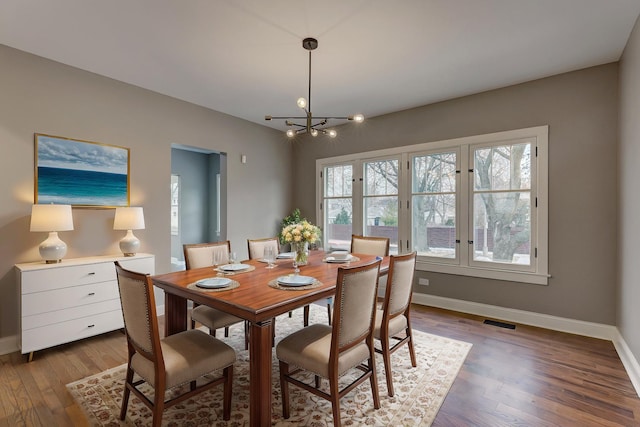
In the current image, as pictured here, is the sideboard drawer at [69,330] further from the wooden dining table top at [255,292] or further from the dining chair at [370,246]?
the dining chair at [370,246]

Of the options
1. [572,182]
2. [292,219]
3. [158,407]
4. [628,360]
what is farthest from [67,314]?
[572,182]

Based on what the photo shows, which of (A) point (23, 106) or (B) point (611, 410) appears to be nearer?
(B) point (611, 410)

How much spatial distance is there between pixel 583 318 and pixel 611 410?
1487 mm

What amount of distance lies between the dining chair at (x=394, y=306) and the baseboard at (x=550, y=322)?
5.57 ft

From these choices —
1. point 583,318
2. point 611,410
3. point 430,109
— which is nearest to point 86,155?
point 430,109

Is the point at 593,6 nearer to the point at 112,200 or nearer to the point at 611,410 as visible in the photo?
the point at 611,410

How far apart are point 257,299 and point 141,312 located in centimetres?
61

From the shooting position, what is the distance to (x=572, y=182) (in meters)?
3.23

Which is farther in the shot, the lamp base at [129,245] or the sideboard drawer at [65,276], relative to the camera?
the lamp base at [129,245]

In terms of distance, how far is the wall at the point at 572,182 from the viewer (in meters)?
3.06

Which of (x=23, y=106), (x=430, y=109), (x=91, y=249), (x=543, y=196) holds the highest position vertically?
(x=430, y=109)

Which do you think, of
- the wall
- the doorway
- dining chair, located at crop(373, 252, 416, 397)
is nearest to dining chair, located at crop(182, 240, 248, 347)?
dining chair, located at crop(373, 252, 416, 397)

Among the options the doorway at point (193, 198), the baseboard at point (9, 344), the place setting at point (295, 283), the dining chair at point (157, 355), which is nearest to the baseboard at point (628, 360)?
the place setting at point (295, 283)

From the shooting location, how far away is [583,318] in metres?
3.19
